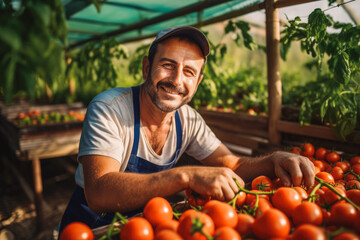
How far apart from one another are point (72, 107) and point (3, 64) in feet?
16.5

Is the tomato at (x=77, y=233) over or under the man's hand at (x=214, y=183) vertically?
under

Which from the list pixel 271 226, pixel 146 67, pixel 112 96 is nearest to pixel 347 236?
pixel 271 226

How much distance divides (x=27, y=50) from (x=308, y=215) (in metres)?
1.08

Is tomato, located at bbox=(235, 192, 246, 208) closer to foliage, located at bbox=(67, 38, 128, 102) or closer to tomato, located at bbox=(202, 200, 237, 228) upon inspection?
tomato, located at bbox=(202, 200, 237, 228)

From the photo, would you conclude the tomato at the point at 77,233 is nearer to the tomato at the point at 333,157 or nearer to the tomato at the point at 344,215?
Result: the tomato at the point at 344,215

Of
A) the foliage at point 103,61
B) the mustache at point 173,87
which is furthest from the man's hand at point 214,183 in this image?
the foliage at point 103,61

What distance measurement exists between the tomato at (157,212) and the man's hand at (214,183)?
0.17 m

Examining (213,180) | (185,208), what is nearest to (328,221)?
(213,180)

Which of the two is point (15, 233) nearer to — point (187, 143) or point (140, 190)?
point (187, 143)

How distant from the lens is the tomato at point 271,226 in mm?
877

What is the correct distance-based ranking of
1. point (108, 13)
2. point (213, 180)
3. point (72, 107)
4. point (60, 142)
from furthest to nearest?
point (72, 107) → point (108, 13) → point (60, 142) → point (213, 180)

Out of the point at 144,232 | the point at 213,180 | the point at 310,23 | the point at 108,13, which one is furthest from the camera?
the point at 108,13

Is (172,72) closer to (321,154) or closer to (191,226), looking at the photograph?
(191,226)

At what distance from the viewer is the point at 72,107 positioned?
5.41 m
